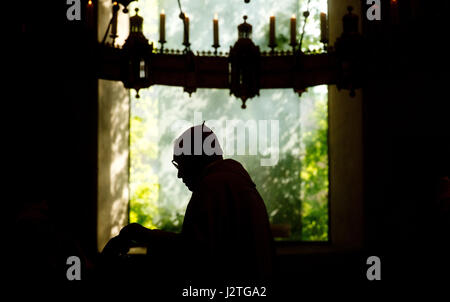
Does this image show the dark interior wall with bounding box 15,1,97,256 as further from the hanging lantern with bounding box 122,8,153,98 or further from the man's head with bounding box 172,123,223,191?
the man's head with bounding box 172,123,223,191

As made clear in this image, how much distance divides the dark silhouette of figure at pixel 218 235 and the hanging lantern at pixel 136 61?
5.86 feet

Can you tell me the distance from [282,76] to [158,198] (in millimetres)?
3062

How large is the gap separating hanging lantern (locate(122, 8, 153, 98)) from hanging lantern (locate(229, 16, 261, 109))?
2.51 ft

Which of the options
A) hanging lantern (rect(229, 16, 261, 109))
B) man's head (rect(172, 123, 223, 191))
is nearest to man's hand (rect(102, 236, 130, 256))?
man's head (rect(172, 123, 223, 191))

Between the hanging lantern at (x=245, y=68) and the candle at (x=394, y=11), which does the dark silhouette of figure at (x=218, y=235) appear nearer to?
the hanging lantern at (x=245, y=68)

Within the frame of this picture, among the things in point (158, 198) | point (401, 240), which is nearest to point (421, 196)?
point (401, 240)

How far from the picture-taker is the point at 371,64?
470 cm

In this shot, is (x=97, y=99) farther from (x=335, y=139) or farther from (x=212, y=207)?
(x=212, y=207)

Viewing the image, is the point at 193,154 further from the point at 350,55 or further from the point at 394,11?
the point at 394,11


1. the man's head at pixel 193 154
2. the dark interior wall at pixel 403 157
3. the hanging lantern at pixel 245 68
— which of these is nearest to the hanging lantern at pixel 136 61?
the hanging lantern at pixel 245 68

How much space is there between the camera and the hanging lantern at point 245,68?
4328 millimetres

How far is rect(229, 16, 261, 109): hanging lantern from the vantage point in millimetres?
4328

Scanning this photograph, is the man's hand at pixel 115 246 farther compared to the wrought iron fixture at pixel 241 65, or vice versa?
the wrought iron fixture at pixel 241 65
